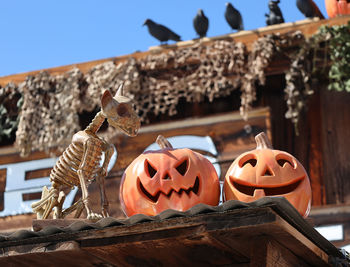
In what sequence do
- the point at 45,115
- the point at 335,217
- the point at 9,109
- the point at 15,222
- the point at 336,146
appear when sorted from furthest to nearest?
the point at 9,109
the point at 45,115
the point at 15,222
the point at 336,146
the point at 335,217

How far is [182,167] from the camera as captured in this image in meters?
4.34

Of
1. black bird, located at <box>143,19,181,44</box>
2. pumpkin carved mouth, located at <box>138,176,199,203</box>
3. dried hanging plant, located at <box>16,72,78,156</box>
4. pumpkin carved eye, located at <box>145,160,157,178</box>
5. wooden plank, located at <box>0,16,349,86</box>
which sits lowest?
pumpkin carved mouth, located at <box>138,176,199,203</box>

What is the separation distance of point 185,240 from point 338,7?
5.55 metres

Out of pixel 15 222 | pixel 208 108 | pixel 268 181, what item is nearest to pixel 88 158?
pixel 268 181

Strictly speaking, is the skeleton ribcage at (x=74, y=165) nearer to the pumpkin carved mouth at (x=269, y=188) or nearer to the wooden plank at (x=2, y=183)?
the pumpkin carved mouth at (x=269, y=188)

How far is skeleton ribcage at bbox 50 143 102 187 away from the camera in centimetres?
432

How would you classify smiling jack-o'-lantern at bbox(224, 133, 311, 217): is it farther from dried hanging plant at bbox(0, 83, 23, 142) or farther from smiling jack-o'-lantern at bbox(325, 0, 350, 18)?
dried hanging plant at bbox(0, 83, 23, 142)

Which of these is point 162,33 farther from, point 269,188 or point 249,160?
point 269,188

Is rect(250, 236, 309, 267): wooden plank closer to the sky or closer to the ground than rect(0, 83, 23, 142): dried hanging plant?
closer to the ground

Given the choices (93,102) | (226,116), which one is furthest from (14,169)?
(226,116)

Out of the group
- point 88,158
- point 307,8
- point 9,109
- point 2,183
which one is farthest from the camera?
point 9,109

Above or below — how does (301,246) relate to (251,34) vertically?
below

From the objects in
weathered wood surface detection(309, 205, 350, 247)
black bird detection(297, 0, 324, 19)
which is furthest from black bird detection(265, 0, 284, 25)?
weathered wood surface detection(309, 205, 350, 247)

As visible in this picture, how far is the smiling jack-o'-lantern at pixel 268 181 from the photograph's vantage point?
4.17 m
